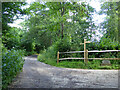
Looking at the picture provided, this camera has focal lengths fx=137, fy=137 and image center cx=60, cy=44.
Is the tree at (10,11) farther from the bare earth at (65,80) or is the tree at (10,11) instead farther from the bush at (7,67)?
the bare earth at (65,80)

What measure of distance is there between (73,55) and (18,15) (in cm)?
433

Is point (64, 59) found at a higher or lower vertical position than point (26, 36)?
lower

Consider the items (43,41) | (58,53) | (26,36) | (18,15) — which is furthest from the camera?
(26,36)

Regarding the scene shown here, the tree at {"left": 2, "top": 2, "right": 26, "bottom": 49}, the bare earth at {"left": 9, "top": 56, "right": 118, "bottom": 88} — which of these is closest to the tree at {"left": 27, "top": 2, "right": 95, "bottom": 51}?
the tree at {"left": 2, "top": 2, "right": 26, "bottom": 49}

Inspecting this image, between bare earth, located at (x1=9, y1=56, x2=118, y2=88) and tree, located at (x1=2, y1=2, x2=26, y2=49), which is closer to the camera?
tree, located at (x1=2, y1=2, x2=26, y2=49)

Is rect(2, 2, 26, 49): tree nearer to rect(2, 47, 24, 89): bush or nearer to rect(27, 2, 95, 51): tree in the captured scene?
rect(27, 2, 95, 51): tree

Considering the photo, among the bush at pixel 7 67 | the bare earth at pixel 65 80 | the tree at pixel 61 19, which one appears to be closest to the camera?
the bush at pixel 7 67

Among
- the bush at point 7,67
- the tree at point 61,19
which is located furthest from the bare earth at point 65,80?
the tree at point 61,19

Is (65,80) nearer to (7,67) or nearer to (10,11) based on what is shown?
(7,67)

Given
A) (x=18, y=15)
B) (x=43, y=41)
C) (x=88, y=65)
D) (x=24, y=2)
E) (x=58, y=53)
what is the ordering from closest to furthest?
(x=24, y=2), (x=18, y=15), (x=88, y=65), (x=58, y=53), (x=43, y=41)

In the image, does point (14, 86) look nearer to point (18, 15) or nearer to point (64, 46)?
point (18, 15)

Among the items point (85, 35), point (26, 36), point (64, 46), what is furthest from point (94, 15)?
point (26, 36)

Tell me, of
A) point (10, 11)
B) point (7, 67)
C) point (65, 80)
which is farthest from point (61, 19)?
point (7, 67)

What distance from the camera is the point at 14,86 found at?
263 centimetres
